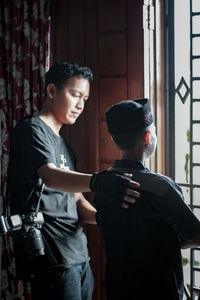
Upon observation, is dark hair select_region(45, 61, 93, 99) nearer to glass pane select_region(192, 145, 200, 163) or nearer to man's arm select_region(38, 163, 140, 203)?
man's arm select_region(38, 163, 140, 203)

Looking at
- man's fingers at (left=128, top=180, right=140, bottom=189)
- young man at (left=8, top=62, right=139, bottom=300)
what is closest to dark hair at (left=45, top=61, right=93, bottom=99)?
young man at (left=8, top=62, right=139, bottom=300)

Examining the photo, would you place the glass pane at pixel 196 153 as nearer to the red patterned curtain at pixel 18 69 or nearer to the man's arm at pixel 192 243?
the man's arm at pixel 192 243

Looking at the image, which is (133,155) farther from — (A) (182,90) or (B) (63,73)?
(A) (182,90)

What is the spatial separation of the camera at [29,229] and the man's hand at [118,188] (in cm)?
44

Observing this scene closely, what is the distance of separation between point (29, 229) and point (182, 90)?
104 cm

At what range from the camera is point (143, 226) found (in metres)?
1.22

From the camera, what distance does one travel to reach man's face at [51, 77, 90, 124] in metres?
1.80

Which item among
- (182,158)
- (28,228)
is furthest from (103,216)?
(182,158)

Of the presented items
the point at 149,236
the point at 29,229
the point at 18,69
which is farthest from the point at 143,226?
the point at 18,69

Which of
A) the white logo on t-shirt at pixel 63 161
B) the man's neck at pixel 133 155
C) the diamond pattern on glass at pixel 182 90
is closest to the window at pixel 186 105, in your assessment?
the diamond pattern on glass at pixel 182 90

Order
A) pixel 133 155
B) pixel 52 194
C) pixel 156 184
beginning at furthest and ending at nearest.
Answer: pixel 52 194, pixel 133 155, pixel 156 184

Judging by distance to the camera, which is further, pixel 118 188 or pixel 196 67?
pixel 196 67

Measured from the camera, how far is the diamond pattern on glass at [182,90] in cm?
195

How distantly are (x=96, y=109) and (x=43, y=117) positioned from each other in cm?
38
